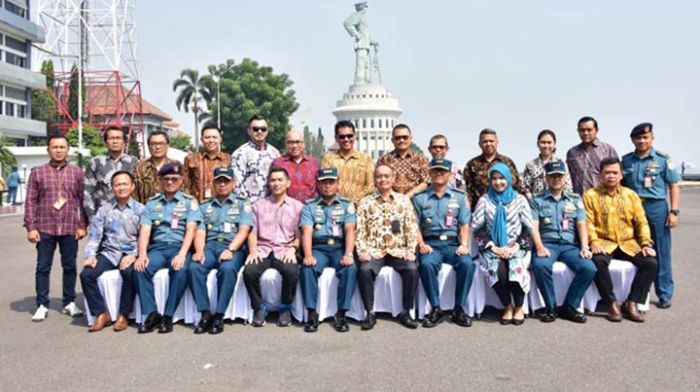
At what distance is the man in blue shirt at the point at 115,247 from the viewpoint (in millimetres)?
5035

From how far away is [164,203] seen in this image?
5.26 m

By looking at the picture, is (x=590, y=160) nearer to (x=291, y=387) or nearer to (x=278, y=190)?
(x=278, y=190)

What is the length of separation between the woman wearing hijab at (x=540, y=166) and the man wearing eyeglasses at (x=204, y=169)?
10.4 ft

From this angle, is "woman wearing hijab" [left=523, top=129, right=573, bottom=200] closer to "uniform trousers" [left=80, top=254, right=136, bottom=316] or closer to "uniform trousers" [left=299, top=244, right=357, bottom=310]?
"uniform trousers" [left=299, top=244, right=357, bottom=310]

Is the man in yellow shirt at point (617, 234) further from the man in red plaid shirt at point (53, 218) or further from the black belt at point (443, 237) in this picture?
the man in red plaid shirt at point (53, 218)

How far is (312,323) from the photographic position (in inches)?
195

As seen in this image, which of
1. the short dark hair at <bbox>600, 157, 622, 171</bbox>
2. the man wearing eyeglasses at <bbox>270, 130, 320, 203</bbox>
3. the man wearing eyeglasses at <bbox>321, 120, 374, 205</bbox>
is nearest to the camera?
the short dark hair at <bbox>600, 157, 622, 171</bbox>

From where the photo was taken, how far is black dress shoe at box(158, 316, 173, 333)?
16.2 feet

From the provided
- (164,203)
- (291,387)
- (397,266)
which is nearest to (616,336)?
(397,266)

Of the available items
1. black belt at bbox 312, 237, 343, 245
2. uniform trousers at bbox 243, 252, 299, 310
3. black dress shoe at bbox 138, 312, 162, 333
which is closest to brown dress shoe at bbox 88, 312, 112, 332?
black dress shoe at bbox 138, 312, 162, 333

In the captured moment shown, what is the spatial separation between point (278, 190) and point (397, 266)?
131cm

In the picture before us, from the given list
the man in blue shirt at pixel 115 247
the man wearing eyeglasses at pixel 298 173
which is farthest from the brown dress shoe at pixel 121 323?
the man wearing eyeglasses at pixel 298 173

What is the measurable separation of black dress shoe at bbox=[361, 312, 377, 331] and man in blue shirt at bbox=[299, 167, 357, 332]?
8.3 inches

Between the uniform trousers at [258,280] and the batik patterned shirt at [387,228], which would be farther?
the batik patterned shirt at [387,228]
